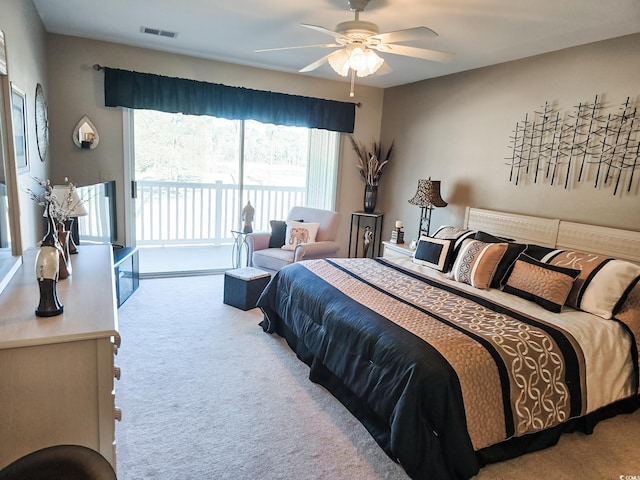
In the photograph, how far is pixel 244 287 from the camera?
3816mm

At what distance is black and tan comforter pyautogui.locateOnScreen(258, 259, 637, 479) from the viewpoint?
5.80 feet

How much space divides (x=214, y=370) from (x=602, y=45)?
3720 millimetres

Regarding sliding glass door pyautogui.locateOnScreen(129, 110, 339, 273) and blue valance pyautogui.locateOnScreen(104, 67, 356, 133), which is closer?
blue valance pyautogui.locateOnScreen(104, 67, 356, 133)

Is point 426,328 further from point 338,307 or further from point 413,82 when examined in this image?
point 413,82

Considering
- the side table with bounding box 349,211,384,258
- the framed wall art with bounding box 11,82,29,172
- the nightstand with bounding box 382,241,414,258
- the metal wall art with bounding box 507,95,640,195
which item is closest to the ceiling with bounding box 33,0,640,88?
the metal wall art with bounding box 507,95,640,195

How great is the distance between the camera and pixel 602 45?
3100 mm

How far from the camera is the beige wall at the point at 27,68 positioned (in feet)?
7.86

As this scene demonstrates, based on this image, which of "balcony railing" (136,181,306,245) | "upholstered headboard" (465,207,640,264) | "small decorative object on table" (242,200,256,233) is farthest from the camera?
"balcony railing" (136,181,306,245)

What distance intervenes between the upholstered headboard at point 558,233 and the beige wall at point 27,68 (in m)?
3.69

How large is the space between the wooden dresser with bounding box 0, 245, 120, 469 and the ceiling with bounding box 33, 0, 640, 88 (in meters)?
2.42

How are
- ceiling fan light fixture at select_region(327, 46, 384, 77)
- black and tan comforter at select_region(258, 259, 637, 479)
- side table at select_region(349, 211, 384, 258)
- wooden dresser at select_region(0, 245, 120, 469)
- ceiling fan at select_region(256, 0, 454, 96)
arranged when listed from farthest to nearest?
side table at select_region(349, 211, 384, 258)
ceiling fan light fixture at select_region(327, 46, 384, 77)
ceiling fan at select_region(256, 0, 454, 96)
black and tan comforter at select_region(258, 259, 637, 479)
wooden dresser at select_region(0, 245, 120, 469)

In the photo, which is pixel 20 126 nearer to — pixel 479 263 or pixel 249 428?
pixel 249 428

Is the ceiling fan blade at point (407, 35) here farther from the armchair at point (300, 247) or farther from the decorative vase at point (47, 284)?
the armchair at point (300, 247)

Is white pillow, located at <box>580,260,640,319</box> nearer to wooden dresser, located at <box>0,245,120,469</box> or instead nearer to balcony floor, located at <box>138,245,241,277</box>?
wooden dresser, located at <box>0,245,120,469</box>
